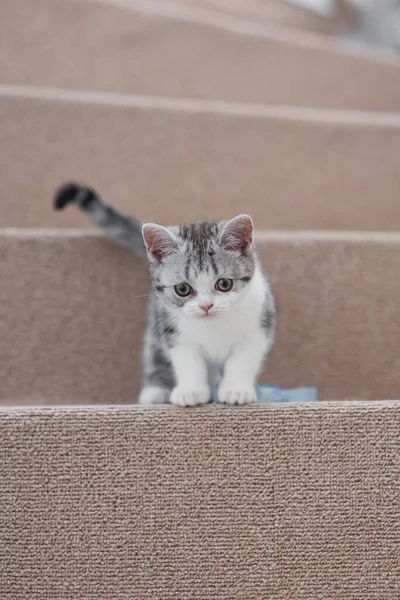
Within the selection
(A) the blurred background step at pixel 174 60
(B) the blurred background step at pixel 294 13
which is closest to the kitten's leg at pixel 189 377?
(A) the blurred background step at pixel 174 60

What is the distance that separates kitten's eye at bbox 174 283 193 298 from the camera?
1.24m

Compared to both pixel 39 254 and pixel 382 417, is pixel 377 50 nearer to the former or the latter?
pixel 39 254

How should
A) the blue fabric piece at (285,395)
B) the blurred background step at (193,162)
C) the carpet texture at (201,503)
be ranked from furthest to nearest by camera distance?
the blurred background step at (193,162) → the blue fabric piece at (285,395) → the carpet texture at (201,503)

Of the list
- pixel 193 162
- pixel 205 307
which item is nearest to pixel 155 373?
pixel 205 307

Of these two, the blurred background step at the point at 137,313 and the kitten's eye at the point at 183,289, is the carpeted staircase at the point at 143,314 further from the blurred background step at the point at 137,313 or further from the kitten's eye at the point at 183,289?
the kitten's eye at the point at 183,289

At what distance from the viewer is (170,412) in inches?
43.6

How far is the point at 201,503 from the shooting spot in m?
1.08

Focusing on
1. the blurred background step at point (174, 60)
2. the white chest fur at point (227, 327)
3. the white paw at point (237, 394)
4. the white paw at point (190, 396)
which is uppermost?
the blurred background step at point (174, 60)

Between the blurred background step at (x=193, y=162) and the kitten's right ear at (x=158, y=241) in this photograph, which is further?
the blurred background step at (x=193, y=162)

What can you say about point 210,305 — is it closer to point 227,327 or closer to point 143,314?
point 227,327

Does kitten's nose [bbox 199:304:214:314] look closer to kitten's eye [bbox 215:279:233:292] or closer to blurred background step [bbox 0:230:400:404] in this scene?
kitten's eye [bbox 215:279:233:292]

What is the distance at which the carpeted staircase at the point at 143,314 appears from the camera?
107 centimetres

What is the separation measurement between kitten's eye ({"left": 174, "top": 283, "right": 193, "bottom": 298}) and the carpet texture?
0.84 ft

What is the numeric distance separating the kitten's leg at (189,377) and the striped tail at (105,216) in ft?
1.22
